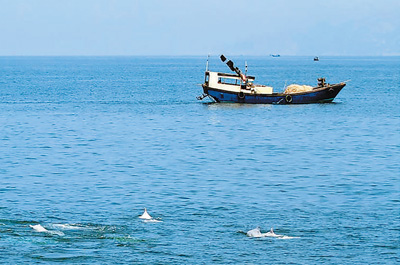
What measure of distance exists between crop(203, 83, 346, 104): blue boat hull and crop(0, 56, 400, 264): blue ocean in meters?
6.51

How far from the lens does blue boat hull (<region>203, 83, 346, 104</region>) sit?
317 ft

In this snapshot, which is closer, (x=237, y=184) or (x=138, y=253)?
(x=138, y=253)

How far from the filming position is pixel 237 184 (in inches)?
1854

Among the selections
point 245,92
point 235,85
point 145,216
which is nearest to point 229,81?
point 235,85

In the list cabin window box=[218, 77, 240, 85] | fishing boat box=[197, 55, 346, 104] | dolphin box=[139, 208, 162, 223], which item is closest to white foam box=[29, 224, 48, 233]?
dolphin box=[139, 208, 162, 223]

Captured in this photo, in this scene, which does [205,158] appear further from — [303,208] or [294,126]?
[294,126]

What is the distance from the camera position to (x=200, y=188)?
45.6 m

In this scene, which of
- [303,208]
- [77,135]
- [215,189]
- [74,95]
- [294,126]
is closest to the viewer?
[303,208]

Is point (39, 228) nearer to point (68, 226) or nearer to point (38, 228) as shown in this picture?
point (38, 228)

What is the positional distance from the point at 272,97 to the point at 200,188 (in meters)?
53.4

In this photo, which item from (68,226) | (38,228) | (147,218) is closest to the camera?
(38,228)

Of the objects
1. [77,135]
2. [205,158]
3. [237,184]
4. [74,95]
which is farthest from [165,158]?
[74,95]

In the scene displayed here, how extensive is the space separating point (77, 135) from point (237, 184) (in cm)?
2937

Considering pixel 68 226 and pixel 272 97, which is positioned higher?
pixel 272 97
